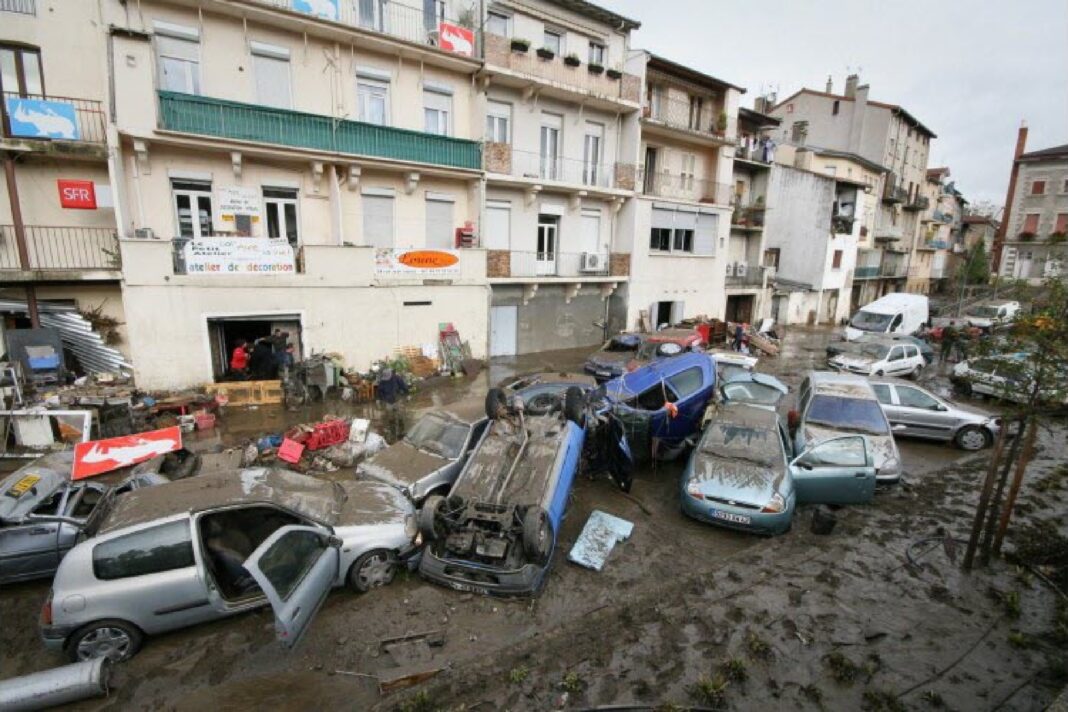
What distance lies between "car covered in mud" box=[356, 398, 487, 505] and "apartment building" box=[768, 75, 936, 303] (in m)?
36.7

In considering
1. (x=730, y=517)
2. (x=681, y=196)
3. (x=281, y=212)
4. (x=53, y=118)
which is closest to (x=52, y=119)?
(x=53, y=118)

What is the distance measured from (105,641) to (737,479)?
25.1 ft

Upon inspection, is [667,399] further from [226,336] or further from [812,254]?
[812,254]

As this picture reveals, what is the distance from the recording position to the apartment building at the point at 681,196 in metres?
21.1

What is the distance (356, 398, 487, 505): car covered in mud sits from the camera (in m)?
7.43

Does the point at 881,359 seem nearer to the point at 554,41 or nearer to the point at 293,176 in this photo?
the point at 554,41

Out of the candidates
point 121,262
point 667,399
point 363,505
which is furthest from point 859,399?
point 121,262

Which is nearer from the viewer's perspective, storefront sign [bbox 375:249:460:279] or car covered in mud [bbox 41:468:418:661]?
car covered in mud [bbox 41:468:418:661]

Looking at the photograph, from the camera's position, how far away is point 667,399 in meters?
9.83

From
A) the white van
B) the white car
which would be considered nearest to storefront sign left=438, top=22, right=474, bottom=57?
the white car

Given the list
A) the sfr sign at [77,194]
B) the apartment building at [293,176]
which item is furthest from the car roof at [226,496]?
the sfr sign at [77,194]

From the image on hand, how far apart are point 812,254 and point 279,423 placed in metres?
29.8

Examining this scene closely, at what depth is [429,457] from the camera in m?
7.95

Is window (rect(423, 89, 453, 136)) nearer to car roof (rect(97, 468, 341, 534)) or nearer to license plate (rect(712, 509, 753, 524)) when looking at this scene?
car roof (rect(97, 468, 341, 534))
